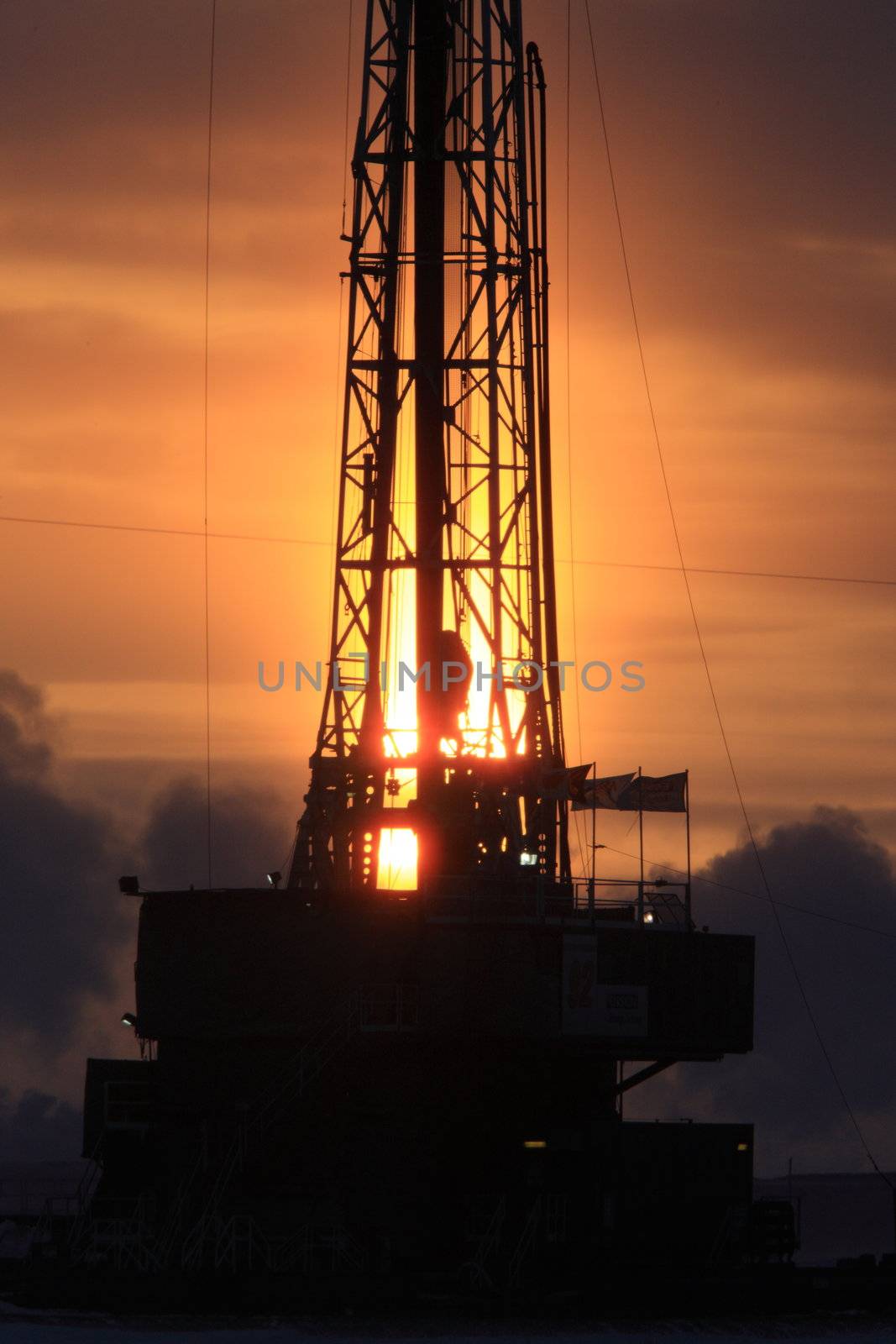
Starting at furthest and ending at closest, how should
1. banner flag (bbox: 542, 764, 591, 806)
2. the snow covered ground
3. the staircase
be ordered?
banner flag (bbox: 542, 764, 591, 806), the staircase, the snow covered ground

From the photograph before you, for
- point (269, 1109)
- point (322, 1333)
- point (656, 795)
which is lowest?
point (322, 1333)

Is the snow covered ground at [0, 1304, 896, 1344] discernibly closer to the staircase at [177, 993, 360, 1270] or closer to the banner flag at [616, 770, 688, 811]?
the staircase at [177, 993, 360, 1270]

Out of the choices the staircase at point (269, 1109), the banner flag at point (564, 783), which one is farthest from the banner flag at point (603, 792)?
the staircase at point (269, 1109)

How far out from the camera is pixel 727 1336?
195 feet

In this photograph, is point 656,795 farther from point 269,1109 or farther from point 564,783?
point 269,1109

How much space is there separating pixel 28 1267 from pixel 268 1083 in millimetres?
7816

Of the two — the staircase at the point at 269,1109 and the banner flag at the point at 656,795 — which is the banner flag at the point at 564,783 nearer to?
the banner flag at the point at 656,795

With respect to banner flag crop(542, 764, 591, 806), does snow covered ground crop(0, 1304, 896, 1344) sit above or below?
below

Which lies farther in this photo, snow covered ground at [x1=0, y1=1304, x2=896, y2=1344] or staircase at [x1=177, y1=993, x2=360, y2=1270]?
staircase at [x1=177, y1=993, x2=360, y2=1270]

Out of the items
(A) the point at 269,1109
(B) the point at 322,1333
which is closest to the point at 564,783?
(A) the point at 269,1109

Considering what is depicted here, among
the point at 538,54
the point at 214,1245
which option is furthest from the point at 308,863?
the point at 538,54

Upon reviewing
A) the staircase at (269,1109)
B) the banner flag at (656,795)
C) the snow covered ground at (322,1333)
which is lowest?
the snow covered ground at (322,1333)

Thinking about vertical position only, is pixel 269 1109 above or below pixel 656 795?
below

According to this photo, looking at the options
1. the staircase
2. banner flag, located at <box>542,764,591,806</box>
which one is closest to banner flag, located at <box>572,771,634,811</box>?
banner flag, located at <box>542,764,591,806</box>
